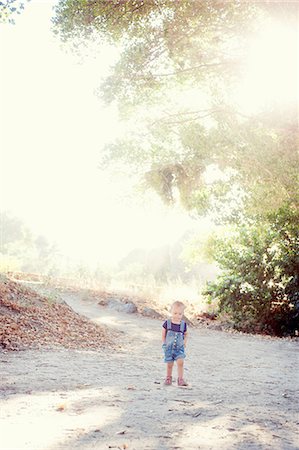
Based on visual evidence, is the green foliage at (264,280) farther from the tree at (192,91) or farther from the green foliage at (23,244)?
the green foliage at (23,244)

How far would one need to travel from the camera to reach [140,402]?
478 cm

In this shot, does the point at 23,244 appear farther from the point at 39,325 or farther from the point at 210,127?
the point at 39,325

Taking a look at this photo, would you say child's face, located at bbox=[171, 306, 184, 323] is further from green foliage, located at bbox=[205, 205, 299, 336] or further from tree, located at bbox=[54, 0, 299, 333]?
green foliage, located at bbox=[205, 205, 299, 336]

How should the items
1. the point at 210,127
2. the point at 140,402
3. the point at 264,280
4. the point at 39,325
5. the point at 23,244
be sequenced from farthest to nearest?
the point at 23,244 < the point at 264,280 < the point at 210,127 < the point at 39,325 < the point at 140,402

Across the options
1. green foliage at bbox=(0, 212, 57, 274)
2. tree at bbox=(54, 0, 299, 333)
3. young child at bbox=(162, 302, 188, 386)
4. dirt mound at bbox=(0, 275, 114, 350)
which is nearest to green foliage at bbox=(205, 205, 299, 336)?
tree at bbox=(54, 0, 299, 333)

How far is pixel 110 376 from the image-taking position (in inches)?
252

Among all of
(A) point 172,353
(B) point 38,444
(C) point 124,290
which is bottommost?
(B) point 38,444

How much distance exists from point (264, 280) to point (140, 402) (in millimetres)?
11522

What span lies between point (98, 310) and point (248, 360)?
6992 millimetres

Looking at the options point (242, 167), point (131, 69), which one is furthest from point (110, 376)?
point (131, 69)

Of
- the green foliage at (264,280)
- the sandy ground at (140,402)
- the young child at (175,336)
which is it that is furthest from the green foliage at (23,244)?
the young child at (175,336)

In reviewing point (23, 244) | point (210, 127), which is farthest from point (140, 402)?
point (23, 244)

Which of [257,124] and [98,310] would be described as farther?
[98,310]

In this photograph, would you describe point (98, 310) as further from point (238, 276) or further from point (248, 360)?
point (248, 360)
